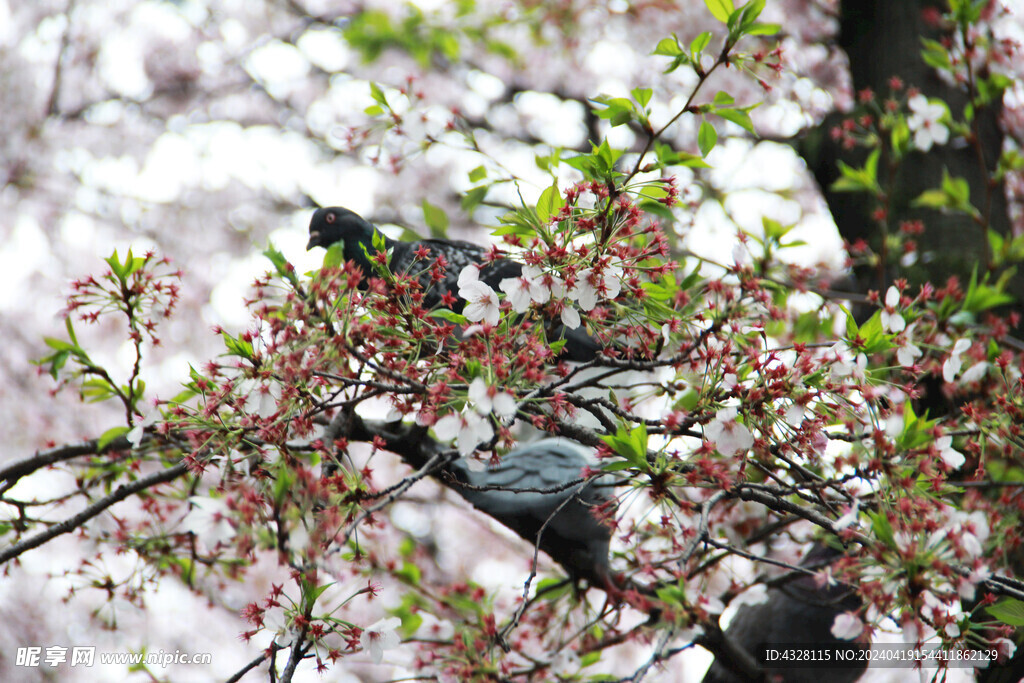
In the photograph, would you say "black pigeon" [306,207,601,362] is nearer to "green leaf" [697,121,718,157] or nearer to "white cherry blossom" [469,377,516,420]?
"green leaf" [697,121,718,157]

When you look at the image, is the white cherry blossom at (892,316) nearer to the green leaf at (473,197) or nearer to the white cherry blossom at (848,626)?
the white cherry blossom at (848,626)

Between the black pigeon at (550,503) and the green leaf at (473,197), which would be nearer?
the black pigeon at (550,503)

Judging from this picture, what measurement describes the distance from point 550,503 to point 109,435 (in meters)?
1.10

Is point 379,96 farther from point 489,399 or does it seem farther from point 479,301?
point 489,399

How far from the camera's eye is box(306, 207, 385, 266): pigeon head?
190 centimetres

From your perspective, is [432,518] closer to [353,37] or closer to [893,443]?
[353,37]

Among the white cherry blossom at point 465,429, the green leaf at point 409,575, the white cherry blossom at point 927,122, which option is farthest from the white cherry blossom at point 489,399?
the white cherry blossom at point 927,122

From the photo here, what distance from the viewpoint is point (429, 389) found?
1.12 meters

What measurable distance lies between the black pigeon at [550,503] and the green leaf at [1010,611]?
0.79m

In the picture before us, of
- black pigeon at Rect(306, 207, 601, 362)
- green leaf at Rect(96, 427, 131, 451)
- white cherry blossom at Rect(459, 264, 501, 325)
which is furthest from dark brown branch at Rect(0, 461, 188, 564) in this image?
white cherry blossom at Rect(459, 264, 501, 325)

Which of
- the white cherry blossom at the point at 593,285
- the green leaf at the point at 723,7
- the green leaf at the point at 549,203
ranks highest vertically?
the green leaf at the point at 723,7

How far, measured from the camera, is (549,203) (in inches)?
48.9

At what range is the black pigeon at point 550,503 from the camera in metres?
1.75

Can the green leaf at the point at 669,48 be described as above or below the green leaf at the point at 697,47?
above
